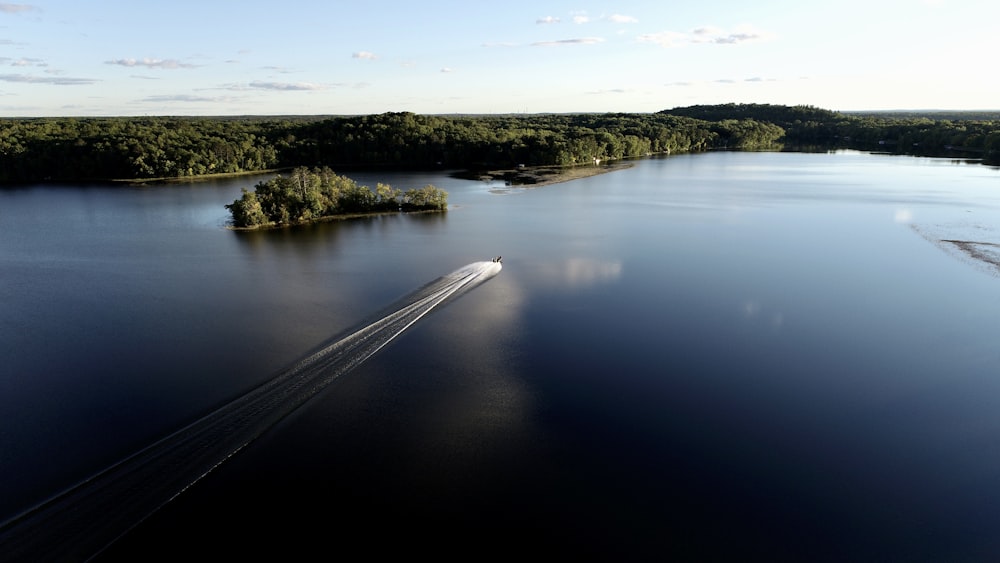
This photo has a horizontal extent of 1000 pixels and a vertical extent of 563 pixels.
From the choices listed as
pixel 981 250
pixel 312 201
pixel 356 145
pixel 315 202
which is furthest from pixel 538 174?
pixel 981 250

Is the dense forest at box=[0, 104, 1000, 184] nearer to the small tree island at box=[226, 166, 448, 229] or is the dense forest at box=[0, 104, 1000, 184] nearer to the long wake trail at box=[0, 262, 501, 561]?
the small tree island at box=[226, 166, 448, 229]

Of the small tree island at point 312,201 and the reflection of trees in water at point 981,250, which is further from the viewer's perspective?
the small tree island at point 312,201

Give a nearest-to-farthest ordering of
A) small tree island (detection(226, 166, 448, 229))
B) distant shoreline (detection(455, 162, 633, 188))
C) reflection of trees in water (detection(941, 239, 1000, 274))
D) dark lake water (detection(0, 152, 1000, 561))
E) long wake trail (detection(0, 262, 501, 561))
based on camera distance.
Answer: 1. long wake trail (detection(0, 262, 501, 561))
2. dark lake water (detection(0, 152, 1000, 561))
3. reflection of trees in water (detection(941, 239, 1000, 274))
4. small tree island (detection(226, 166, 448, 229))
5. distant shoreline (detection(455, 162, 633, 188))

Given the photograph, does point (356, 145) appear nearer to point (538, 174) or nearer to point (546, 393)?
point (538, 174)

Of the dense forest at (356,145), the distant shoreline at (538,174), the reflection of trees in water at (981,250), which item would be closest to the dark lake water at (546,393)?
the reflection of trees in water at (981,250)

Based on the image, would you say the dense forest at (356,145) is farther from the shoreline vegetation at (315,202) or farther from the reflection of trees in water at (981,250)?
the reflection of trees in water at (981,250)

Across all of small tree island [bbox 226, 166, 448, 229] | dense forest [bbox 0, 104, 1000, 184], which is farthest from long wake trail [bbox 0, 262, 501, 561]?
dense forest [bbox 0, 104, 1000, 184]
